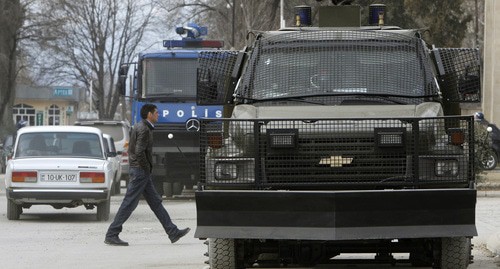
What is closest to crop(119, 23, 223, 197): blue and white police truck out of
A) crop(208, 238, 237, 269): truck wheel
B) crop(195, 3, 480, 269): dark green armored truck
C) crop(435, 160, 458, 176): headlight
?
crop(195, 3, 480, 269): dark green armored truck

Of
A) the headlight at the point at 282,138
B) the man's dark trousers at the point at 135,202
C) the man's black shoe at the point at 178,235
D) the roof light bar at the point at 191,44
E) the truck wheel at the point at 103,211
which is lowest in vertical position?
the truck wheel at the point at 103,211

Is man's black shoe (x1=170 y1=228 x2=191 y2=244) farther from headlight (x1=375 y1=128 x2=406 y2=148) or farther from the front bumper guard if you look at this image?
headlight (x1=375 y1=128 x2=406 y2=148)

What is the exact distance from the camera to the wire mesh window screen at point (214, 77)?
13508 millimetres

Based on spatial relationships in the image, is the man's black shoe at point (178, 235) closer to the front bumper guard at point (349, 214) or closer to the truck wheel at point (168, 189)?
the front bumper guard at point (349, 214)

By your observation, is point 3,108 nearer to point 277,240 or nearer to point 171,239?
point 171,239

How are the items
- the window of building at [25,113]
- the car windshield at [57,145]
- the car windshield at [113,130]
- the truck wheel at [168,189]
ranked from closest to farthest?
the car windshield at [57,145], the truck wheel at [168,189], the car windshield at [113,130], the window of building at [25,113]

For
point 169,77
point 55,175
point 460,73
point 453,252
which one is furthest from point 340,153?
point 169,77

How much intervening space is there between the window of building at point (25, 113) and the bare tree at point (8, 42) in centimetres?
5949

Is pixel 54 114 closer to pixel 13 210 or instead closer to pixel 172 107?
pixel 172 107

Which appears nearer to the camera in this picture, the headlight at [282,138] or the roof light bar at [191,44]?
the headlight at [282,138]

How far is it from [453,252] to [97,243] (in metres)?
7.55

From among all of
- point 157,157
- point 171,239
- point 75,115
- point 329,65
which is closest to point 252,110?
point 329,65

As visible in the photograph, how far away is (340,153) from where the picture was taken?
11781mm

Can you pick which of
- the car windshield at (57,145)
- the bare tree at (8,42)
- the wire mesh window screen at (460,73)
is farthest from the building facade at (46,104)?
the wire mesh window screen at (460,73)
